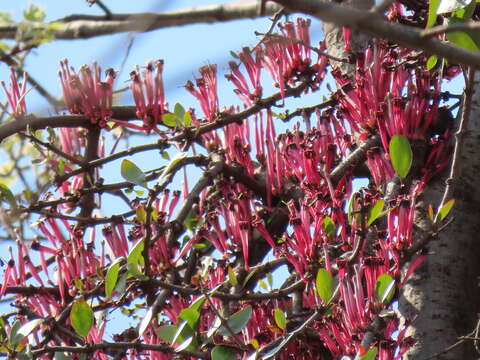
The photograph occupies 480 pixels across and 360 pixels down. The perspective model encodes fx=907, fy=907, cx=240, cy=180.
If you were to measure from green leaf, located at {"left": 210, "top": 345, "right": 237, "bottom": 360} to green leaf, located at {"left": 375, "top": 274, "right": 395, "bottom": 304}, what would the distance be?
43 centimetres

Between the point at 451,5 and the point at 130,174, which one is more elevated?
the point at 451,5

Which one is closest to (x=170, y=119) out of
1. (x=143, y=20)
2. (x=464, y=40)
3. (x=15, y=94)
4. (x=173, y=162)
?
(x=173, y=162)

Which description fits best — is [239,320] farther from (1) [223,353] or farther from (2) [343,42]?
(2) [343,42]

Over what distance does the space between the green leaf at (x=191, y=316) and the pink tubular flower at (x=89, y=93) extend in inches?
35.8

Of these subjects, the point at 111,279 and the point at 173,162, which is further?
the point at 173,162

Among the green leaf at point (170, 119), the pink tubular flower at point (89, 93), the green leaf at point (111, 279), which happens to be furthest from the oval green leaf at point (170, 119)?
the green leaf at point (111, 279)

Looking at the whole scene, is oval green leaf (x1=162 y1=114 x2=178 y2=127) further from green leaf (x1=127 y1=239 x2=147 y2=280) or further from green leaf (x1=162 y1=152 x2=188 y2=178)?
green leaf (x1=127 y1=239 x2=147 y2=280)

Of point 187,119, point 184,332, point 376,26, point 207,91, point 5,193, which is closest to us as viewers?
point 376,26

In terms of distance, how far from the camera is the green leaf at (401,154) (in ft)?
8.38

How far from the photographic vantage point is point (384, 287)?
8.10 ft

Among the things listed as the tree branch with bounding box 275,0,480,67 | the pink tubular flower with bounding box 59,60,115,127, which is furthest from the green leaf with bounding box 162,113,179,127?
the tree branch with bounding box 275,0,480,67

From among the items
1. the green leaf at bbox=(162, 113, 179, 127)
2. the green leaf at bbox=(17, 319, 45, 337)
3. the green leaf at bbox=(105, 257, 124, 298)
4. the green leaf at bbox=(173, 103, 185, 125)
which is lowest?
the green leaf at bbox=(17, 319, 45, 337)

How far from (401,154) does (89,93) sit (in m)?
1.11

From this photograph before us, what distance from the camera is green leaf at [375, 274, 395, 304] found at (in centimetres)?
246
